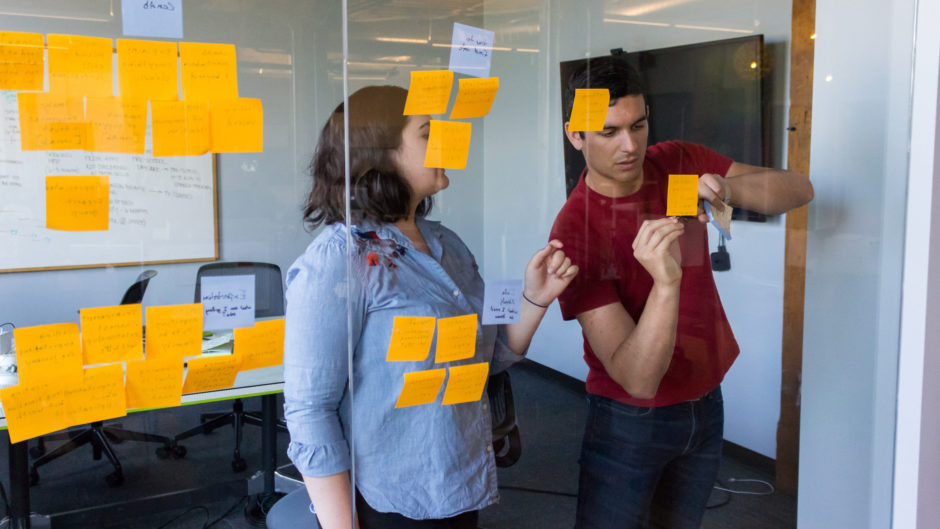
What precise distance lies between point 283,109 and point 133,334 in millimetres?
461

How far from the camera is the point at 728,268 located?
1856 mm

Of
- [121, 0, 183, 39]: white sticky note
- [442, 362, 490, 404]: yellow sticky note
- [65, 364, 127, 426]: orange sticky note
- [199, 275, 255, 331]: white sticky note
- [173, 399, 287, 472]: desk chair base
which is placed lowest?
[173, 399, 287, 472]: desk chair base

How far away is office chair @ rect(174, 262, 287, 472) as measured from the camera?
1216 millimetres

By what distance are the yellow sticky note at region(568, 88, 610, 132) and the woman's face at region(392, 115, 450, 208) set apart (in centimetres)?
40

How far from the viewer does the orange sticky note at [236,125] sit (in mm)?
1154

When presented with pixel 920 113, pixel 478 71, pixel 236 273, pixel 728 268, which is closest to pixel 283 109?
pixel 236 273

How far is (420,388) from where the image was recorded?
1.37 m

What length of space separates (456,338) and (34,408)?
0.74 meters

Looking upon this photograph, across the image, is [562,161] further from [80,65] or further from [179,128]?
[80,65]

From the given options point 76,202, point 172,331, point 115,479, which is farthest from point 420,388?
point 76,202

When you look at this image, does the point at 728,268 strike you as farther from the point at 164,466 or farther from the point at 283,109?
the point at 164,466

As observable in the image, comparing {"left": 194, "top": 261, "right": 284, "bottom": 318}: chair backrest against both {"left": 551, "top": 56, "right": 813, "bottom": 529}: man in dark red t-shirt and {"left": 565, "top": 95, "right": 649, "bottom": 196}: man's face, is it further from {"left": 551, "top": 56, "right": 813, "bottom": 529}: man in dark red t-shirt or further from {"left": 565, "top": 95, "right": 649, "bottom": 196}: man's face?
{"left": 565, "top": 95, "right": 649, "bottom": 196}: man's face

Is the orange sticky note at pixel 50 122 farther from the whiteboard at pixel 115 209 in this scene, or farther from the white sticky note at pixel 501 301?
the white sticky note at pixel 501 301

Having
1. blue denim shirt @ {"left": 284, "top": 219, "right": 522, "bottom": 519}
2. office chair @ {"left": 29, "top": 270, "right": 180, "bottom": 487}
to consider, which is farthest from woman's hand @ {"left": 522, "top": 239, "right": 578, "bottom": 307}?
office chair @ {"left": 29, "top": 270, "right": 180, "bottom": 487}
